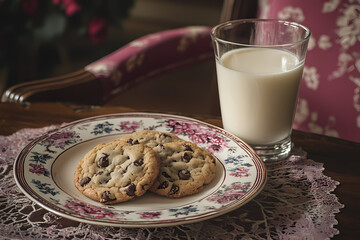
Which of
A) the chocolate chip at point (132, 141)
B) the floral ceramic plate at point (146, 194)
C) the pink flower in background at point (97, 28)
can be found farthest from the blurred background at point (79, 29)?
the chocolate chip at point (132, 141)

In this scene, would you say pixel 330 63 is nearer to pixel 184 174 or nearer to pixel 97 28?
pixel 184 174

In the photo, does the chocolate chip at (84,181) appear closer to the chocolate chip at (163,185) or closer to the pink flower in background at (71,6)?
the chocolate chip at (163,185)

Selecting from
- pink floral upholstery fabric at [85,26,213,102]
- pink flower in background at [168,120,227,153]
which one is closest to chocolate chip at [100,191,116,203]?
pink flower in background at [168,120,227,153]

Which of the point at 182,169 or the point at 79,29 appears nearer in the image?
the point at 182,169

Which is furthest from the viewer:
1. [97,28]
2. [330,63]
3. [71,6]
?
[97,28]

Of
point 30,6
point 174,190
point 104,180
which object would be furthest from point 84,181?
point 30,6

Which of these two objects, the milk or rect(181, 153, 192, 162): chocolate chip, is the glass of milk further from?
rect(181, 153, 192, 162): chocolate chip

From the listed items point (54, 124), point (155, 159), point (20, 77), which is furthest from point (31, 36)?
point (155, 159)
